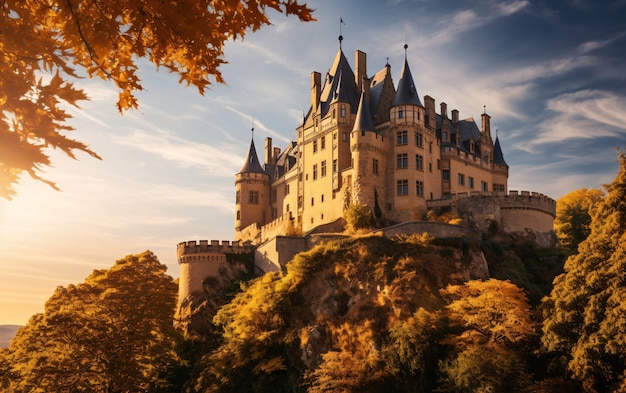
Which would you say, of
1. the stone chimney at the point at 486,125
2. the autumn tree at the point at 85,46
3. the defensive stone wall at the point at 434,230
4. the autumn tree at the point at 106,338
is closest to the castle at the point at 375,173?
the stone chimney at the point at 486,125

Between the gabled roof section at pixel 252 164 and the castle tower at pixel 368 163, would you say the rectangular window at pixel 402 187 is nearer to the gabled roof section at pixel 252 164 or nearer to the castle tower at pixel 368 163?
the castle tower at pixel 368 163

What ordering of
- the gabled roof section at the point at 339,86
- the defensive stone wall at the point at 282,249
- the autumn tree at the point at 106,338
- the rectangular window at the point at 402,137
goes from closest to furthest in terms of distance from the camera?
the autumn tree at the point at 106,338
the defensive stone wall at the point at 282,249
the rectangular window at the point at 402,137
the gabled roof section at the point at 339,86

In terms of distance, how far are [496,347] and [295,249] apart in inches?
865

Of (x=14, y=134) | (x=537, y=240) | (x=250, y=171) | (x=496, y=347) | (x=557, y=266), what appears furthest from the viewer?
(x=250, y=171)

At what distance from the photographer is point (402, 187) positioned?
56.4 meters

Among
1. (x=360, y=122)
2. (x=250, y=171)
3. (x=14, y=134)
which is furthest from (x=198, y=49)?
(x=250, y=171)

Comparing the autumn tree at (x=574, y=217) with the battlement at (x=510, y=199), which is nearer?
the battlement at (x=510, y=199)

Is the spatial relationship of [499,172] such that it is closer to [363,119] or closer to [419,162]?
[419,162]

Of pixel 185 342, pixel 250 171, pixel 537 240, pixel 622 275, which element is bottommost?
pixel 185 342

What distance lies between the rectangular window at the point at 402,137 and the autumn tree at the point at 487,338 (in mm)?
20354

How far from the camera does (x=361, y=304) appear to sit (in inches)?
1699

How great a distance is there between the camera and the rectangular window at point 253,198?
71750 millimetres

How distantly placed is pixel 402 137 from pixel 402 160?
2057 mm

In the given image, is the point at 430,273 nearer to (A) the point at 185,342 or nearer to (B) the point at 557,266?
(B) the point at 557,266
